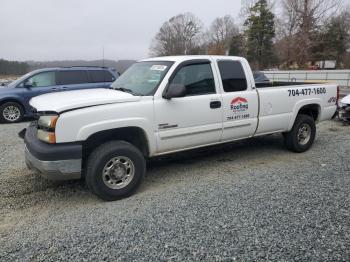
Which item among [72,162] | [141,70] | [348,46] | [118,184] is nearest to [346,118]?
[141,70]

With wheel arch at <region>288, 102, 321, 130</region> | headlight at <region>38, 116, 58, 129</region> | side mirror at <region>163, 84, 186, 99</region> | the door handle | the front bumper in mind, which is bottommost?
the front bumper

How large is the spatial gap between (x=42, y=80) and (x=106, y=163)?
7.52 m

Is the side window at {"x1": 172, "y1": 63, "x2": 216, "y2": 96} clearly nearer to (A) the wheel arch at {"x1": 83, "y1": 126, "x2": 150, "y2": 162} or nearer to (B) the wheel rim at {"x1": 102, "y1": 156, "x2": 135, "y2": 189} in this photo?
(A) the wheel arch at {"x1": 83, "y1": 126, "x2": 150, "y2": 162}

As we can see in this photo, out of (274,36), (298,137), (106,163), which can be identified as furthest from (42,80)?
(274,36)

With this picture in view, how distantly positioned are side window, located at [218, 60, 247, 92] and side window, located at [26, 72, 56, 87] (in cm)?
705

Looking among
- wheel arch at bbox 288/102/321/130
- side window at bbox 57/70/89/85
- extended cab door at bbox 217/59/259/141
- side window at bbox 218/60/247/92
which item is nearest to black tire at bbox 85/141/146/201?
extended cab door at bbox 217/59/259/141

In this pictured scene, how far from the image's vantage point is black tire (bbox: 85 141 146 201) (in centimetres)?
392

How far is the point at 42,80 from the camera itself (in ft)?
33.9

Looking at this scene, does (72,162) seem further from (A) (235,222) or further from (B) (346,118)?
(B) (346,118)

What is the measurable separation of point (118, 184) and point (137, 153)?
1.54 feet

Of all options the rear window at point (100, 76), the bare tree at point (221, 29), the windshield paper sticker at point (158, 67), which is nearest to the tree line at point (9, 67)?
the rear window at point (100, 76)

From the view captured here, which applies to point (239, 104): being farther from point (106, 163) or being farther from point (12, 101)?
point (12, 101)

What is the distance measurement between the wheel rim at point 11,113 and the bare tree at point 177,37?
62596mm

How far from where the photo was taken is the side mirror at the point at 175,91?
4.24 meters
